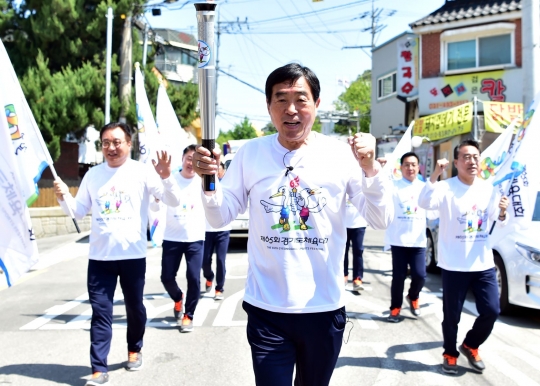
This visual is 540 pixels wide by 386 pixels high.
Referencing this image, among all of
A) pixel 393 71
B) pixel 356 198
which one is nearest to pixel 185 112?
pixel 393 71

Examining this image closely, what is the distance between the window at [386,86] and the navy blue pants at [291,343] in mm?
24209

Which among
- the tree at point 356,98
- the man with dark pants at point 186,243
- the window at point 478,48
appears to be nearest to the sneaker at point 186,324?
the man with dark pants at point 186,243

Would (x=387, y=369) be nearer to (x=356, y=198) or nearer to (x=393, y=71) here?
(x=356, y=198)

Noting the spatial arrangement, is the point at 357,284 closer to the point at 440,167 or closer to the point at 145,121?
the point at 440,167

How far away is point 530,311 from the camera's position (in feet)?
22.2

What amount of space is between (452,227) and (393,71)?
2190cm

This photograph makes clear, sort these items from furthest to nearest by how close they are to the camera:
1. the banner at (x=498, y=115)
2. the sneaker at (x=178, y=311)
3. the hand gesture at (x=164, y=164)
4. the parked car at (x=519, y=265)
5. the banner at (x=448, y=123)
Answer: the banner at (x=448, y=123) < the banner at (x=498, y=115) < the sneaker at (x=178, y=311) < the parked car at (x=519, y=265) < the hand gesture at (x=164, y=164)

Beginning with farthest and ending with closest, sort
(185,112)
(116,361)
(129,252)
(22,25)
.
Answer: (185,112) < (22,25) < (116,361) < (129,252)

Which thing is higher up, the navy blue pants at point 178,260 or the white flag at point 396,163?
the white flag at point 396,163

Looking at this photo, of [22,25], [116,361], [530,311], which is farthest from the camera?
[22,25]

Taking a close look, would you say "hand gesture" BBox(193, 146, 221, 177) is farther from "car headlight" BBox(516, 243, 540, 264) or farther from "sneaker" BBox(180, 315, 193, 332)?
"car headlight" BBox(516, 243, 540, 264)

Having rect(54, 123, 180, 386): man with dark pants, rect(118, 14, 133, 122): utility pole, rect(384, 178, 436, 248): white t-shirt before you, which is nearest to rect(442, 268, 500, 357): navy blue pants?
rect(384, 178, 436, 248): white t-shirt

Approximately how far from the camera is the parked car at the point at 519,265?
596 centimetres

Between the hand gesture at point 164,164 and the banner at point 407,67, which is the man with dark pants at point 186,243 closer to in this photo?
the hand gesture at point 164,164
